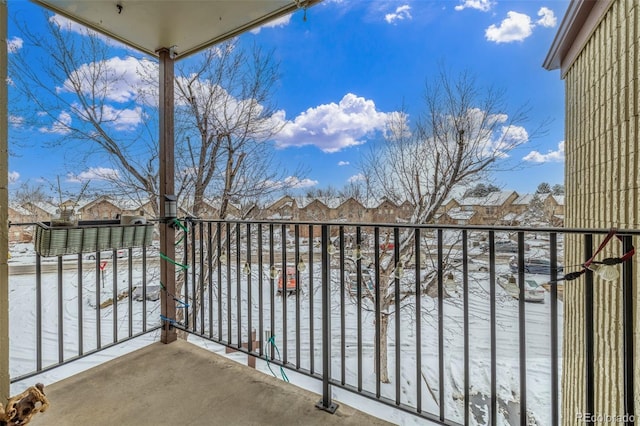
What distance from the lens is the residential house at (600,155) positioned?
172cm

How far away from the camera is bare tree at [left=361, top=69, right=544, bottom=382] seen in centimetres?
489

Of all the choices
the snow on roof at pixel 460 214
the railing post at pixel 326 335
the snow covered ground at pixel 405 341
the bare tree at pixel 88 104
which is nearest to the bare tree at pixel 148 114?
the bare tree at pixel 88 104

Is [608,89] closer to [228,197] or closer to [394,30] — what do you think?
[394,30]

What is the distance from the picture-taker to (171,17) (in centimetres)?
173

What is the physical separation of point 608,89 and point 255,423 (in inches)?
119

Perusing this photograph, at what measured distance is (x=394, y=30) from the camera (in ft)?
16.7

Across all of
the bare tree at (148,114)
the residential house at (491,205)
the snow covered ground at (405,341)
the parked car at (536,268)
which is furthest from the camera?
the residential house at (491,205)

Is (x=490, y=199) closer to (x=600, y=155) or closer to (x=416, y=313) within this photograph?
(x=600, y=155)

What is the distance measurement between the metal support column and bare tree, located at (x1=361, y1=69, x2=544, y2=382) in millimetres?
3513

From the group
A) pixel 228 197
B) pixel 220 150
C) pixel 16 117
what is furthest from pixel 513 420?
pixel 16 117

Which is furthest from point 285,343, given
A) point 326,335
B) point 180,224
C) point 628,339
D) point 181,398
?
point 628,339

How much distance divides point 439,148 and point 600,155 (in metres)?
3.23

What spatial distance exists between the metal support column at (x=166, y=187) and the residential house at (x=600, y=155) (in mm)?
2401

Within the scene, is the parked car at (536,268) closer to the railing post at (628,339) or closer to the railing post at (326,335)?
the railing post at (628,339)
